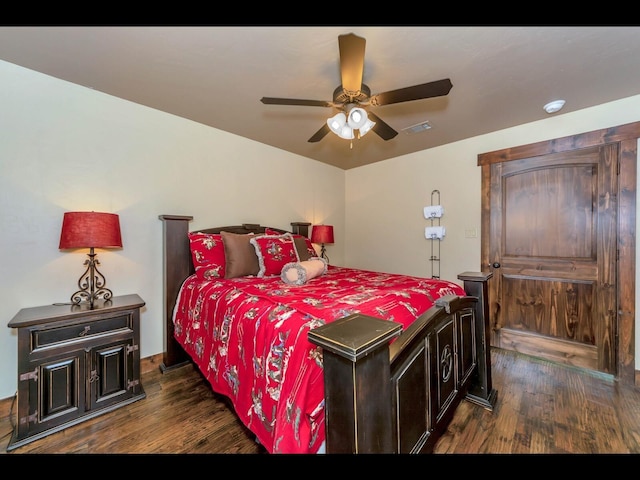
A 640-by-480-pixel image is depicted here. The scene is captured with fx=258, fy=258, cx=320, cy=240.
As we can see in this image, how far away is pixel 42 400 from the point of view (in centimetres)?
160

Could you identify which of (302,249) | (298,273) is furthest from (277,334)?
(302,249)

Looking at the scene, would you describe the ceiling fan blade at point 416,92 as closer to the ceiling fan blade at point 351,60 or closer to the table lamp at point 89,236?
the ceiling fan blade at point 351,60

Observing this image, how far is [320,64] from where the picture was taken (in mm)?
1794

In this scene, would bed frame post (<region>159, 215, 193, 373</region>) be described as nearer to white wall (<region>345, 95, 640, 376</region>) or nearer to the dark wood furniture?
the dark wood furniture

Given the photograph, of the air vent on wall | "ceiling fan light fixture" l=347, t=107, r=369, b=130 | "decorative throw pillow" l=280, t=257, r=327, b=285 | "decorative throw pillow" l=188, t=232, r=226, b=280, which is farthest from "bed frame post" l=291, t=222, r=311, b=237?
"ceiling fan light fixture" l=347, t=107, r=369, b=130

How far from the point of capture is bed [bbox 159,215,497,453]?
81 cm

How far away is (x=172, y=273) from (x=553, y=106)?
385 centimetres

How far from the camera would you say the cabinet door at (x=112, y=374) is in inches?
70.1

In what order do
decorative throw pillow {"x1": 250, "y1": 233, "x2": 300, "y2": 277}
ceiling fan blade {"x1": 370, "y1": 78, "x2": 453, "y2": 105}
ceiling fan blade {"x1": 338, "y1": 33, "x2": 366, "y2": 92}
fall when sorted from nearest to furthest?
ceiling fan blade {"x1": 338, "y1": 33, "x2": 366, "y2": 92} < ceiling fan blade {"x1": 370, "y1": 78, "x2": 453, "y2": 105} < decorative throw pillow {"x1": 250, "y1": 233, "x2": 300, "y2": 277}

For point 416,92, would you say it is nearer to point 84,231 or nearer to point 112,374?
point 84,231

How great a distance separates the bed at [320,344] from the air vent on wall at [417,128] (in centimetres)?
168

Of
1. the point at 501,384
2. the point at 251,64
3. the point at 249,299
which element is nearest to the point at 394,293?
the point at 249,299

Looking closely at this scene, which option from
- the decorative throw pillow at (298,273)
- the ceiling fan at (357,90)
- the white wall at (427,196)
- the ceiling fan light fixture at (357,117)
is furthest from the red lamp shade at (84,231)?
the white wall at (427,196)
